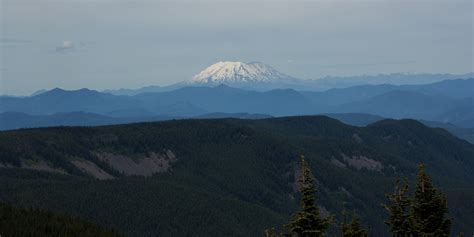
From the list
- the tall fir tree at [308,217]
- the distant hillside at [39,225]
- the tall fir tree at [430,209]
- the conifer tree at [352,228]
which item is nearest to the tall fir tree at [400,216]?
the tall fir tree at [430,209]

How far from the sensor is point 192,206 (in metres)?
197

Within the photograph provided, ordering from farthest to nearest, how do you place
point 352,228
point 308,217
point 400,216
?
point 400,216, point 352,228, point 308,217

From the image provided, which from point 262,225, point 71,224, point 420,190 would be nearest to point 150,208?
point 262,225

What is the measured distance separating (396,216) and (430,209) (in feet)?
12.5

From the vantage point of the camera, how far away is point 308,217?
1201 inches

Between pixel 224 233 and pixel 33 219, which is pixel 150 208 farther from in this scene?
pixel 33 219

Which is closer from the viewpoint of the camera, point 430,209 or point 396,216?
point 396,216

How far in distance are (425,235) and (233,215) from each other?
168662 millimetres

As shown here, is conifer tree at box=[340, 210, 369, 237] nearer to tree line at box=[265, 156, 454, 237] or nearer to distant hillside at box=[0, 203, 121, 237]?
tree line at box=[265, 156, 454, 237]

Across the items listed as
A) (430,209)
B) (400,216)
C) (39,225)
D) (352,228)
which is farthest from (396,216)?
(39,225)

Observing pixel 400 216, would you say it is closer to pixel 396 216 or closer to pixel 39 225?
pixel 396 216

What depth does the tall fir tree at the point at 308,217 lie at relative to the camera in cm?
3019

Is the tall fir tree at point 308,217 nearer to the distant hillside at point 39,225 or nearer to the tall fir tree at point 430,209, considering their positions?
the tall fir tree at point 430,209

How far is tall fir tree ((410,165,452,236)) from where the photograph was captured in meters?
34.8
